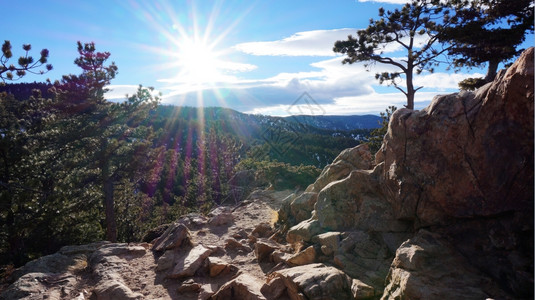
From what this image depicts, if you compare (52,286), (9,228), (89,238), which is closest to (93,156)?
(9,228)

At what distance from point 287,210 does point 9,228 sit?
37.9 ft

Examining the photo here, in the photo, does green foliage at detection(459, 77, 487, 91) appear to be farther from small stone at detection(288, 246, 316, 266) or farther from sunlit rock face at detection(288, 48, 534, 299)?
small stone at detection(288, 246, 316, 266)

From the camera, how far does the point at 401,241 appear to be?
702 cm

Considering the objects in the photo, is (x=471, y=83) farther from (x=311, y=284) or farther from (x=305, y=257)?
(x=311, y=284)

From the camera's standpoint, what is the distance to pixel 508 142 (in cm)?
509

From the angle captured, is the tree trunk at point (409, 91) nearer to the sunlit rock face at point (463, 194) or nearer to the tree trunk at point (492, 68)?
the tree trunk at point (492, 68)

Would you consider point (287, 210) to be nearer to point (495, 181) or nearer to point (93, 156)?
point (495, 181)

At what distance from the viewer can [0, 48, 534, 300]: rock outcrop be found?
498 centimetres

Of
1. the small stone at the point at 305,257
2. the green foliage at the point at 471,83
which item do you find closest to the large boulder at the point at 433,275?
the small stone at the point at 305,257

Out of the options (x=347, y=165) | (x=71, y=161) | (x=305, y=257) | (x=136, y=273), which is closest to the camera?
(x=305, y=257)

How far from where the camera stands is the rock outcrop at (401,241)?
4.98 metres

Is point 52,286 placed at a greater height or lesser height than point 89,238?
greater

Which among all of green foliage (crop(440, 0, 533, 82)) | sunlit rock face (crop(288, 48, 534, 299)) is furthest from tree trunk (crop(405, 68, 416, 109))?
sunlit rock face (crop(288, 48, 534, 299))

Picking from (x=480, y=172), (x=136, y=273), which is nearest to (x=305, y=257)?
(x=480, y=172)
